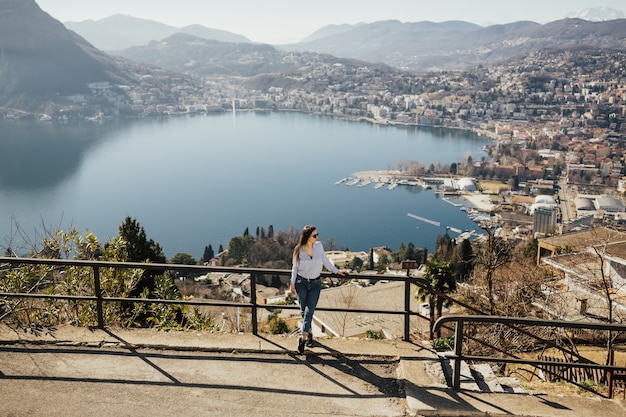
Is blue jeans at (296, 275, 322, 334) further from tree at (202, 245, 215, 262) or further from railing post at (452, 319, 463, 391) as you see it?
tree at (202, 245, 215, 262)

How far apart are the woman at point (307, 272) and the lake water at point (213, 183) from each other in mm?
22558

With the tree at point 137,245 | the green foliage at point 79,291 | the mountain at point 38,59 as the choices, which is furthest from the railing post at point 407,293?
the mountain at point 38,59

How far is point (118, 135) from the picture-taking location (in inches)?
3920

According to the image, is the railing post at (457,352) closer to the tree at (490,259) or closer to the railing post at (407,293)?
the railing post at (407,293)

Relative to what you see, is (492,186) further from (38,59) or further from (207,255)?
(38,59)

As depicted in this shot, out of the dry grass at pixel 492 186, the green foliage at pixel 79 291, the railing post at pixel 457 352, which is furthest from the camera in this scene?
the dry grass at pixel 492 186

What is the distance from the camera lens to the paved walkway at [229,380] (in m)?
2.77

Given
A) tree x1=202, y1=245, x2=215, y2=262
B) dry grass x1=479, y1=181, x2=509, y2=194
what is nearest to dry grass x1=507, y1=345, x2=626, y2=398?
tree x1=202, y1=245, x2=215, y2=262

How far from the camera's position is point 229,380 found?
3.02 m

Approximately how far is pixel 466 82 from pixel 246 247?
133m

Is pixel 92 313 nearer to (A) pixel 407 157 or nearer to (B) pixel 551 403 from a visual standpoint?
(B) pixel 551 403

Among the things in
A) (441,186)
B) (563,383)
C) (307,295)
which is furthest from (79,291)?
(441,186)

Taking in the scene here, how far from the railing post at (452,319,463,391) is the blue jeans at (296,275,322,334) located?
2.68 ft

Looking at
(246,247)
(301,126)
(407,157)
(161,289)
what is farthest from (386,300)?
(301,126)
